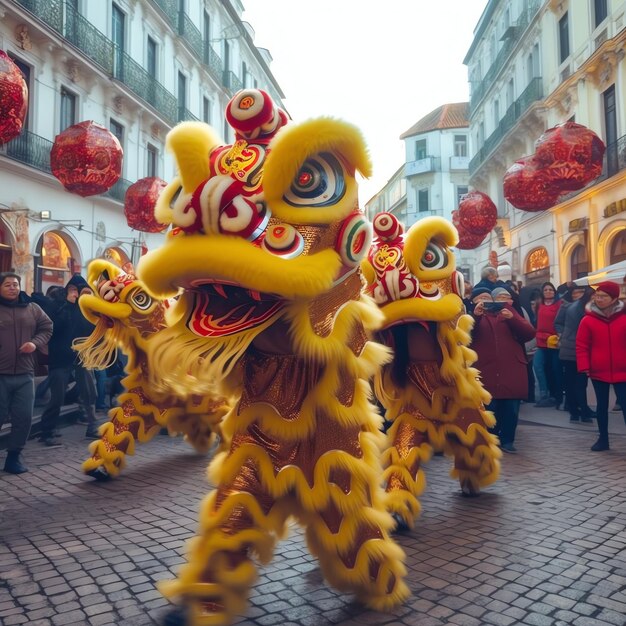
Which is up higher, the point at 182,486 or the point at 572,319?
the point at 572,319

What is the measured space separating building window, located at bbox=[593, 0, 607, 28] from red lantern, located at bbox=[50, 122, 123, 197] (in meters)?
14.6

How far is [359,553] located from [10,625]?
1460mm

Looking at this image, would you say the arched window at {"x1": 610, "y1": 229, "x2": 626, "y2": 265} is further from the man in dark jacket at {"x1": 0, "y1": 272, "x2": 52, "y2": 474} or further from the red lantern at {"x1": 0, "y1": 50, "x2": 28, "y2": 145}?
the red lantern at {"x1": 0, "y1": 50, "x2": 28, "y2": 145}

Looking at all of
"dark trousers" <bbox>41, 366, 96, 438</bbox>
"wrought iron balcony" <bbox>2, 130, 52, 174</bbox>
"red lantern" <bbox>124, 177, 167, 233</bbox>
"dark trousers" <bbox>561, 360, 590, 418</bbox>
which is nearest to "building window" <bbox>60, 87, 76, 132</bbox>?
"wrought iron balcony" <bbox>2, 130, 52, 174</bbox>

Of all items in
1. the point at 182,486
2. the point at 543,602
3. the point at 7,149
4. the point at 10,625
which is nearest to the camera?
the point at 10,625

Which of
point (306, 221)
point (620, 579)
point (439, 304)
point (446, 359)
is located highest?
point (306, 221)

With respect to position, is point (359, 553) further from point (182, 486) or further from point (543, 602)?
point (182, 486)

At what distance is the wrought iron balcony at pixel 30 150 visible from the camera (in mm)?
12891

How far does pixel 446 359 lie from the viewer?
3.77 m

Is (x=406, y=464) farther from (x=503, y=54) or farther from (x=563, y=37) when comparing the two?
(x=503, y=54)

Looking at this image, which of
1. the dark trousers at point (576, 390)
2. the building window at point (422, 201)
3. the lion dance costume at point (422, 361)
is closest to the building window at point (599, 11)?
the dark trousers at point (576, 390)

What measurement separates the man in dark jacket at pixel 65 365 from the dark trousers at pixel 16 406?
128 centimetres

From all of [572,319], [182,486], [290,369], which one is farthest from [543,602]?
[572,319]

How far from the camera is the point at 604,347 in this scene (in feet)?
19.6
